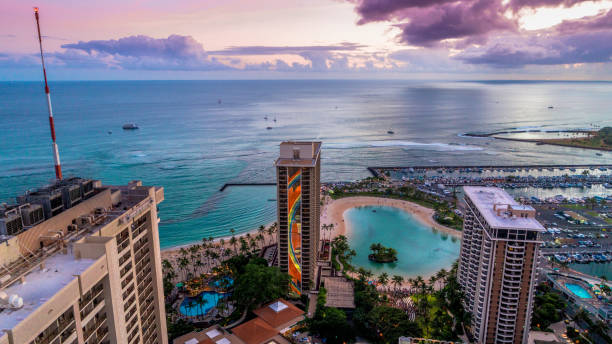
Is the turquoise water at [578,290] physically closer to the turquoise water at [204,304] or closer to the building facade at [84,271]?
the turquoise water at [204,304]

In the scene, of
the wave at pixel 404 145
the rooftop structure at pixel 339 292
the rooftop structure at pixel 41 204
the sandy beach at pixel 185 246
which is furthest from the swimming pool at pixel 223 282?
the wave at pixel 404 145

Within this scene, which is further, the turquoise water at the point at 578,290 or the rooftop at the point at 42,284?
the turquoise water at the point at 578,290

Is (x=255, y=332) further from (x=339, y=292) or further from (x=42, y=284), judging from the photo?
(x=42, y=284)

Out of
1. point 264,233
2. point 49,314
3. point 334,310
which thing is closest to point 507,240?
point 334,310

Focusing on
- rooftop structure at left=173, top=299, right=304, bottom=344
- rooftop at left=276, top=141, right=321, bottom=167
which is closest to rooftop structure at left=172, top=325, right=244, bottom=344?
rooftop structure at left=173, top=299, right=304, bottom=344

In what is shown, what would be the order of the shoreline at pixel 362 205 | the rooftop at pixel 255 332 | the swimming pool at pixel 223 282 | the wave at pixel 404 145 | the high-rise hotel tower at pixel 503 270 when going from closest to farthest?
the high-rise hotel tower at pixel 503 270, the rooftop at pixel 255 332, the swimming pool at pixel 223 282, the shoreline at pixel 362 205, the wave at pixel 404 145

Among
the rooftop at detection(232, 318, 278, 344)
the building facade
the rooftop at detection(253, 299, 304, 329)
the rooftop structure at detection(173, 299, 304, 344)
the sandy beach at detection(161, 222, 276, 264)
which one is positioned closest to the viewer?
the building facade

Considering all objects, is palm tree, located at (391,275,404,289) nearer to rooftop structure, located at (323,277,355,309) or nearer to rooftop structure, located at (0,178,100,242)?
rooftop structure, located at (323,277,355,309)
